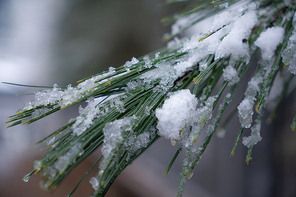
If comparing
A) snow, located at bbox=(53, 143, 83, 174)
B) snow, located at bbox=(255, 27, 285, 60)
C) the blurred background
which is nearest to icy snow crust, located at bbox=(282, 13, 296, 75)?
snow, located at bbox=(255, 27, 285, 60)

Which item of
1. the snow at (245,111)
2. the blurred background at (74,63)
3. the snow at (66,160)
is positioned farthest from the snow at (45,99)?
the blurred background at (74,63)

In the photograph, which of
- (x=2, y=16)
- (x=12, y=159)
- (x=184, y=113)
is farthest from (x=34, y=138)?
(x=184, y=113)

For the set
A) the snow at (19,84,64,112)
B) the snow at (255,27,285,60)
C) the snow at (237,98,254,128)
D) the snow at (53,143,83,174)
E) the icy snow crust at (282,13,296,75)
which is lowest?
the snow at (237,98,254,128)

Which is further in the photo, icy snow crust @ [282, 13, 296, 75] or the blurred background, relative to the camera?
the blurred background

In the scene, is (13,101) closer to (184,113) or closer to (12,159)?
(12,159)

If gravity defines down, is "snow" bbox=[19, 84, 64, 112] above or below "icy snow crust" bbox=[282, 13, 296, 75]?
above

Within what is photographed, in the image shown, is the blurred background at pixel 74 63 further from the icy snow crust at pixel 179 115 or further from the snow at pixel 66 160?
the snow at pixel 66 160

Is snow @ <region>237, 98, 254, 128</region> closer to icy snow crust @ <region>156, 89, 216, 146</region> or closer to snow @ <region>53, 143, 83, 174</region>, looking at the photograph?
icy snow crust @ <region>156, 89, 216, 146</region>
